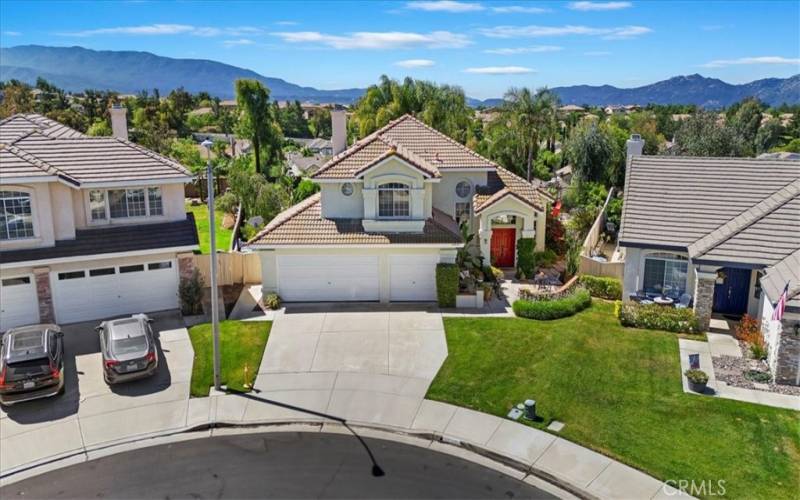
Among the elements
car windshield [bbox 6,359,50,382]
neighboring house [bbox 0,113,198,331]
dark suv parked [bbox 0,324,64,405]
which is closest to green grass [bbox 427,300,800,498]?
dark suv parked [bbox 0,324,64,405]

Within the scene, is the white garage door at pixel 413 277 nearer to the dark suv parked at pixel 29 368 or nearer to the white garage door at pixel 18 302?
the dark suv parked at pixel 29 368

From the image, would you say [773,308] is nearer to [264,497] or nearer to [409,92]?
[264,497]

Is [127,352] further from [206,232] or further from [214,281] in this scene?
[206,232]

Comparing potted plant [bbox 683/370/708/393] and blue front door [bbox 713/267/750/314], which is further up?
blue front door [bbox 713/267/750/314]

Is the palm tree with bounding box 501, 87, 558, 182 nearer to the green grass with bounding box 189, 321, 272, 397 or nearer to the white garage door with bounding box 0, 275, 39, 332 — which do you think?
the green grass with bounding box 189, 321, 272, 397

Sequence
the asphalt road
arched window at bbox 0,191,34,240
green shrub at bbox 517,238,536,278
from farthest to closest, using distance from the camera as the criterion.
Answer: green shrub at bbox 517,238,536,278 → arched window at bbox 0,191,34,240 → the asphalt road

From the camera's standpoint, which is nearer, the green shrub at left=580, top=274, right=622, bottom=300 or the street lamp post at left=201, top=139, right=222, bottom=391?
the street lamp post at left=201, top=139, right=222, bottom=391

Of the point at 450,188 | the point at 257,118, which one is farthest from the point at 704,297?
the point at 257,118

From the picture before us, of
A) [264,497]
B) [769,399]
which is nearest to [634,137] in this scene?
[769,399]
